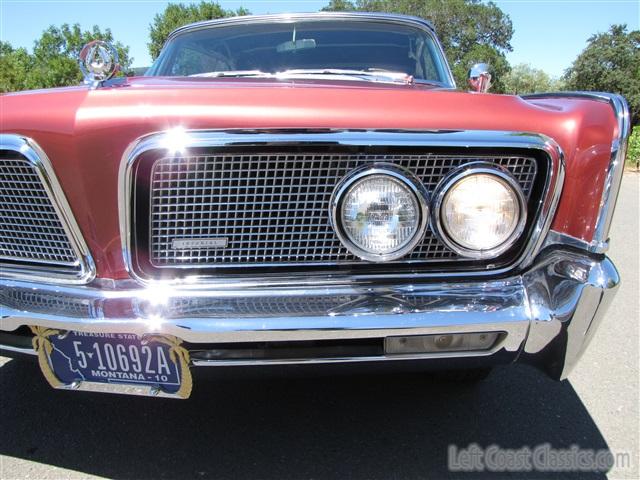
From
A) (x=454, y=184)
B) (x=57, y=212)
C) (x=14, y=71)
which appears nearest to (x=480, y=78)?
(x=454, y=184)

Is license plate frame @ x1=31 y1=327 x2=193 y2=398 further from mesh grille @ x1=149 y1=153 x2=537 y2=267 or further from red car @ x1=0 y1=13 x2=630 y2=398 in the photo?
mesh grille @ x1=149 y1=153 x2=537 y2=267

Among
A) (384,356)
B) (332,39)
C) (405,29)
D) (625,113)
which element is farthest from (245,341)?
(405,29)

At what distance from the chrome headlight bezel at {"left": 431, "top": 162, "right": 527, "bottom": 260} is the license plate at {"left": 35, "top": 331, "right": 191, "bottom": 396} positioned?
84 centimetres

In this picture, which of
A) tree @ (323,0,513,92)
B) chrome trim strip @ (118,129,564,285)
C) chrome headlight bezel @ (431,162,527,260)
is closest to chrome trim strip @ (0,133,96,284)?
chrome trim strip @ (118,129,564,285)

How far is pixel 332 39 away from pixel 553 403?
2.12 metres

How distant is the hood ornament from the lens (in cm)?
172

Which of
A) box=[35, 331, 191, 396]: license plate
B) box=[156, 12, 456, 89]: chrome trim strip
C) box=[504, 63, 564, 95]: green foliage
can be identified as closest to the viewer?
box=[35, 331, 191, 396]: license plate

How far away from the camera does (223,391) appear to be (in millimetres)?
2430

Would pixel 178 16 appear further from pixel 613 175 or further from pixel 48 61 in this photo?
pixel 613 175

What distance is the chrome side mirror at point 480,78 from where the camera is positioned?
9.81 ft

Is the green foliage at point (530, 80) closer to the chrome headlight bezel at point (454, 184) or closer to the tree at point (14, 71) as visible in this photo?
the tree at point (14, 71)

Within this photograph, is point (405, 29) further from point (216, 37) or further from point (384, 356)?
point (384, 356)

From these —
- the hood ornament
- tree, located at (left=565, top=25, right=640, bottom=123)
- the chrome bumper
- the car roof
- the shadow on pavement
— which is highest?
the car roof

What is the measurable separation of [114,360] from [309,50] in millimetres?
1872
